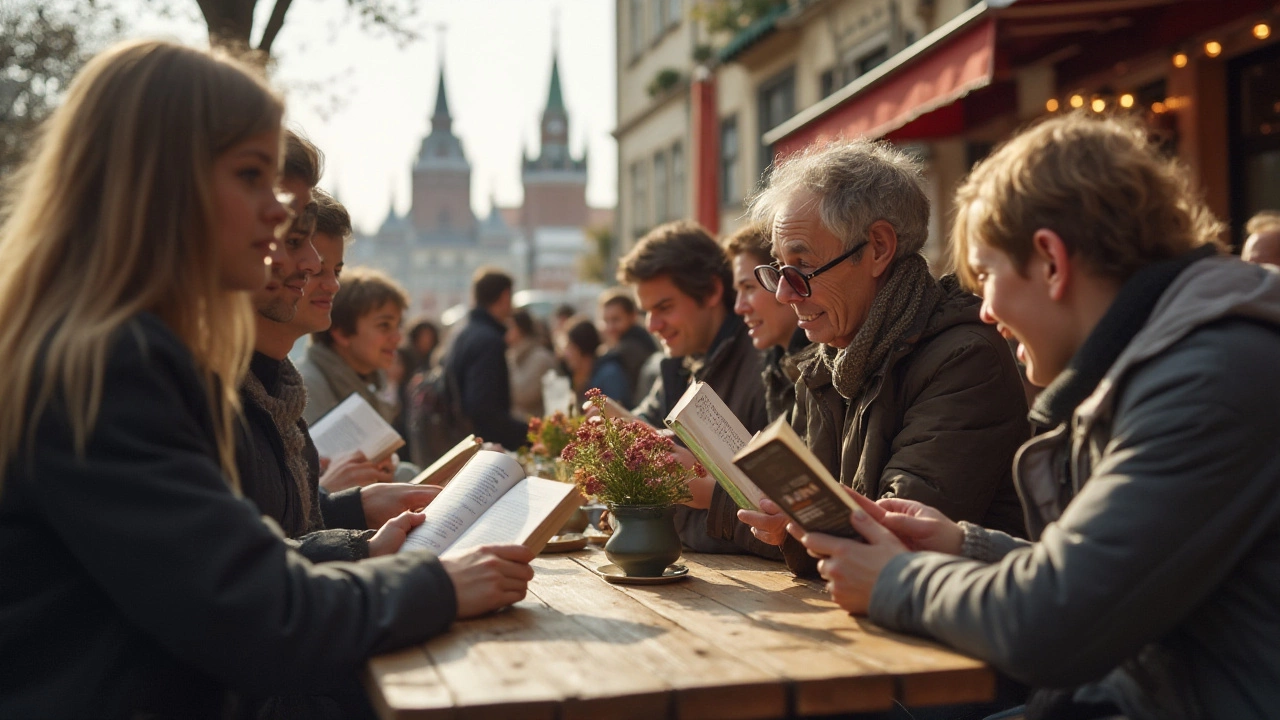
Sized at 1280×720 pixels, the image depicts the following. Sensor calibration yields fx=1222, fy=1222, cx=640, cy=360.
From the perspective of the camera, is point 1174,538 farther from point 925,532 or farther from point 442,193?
point 442,193

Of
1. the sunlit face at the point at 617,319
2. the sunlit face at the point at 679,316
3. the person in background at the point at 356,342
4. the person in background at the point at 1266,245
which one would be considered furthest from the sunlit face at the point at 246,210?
the sunlit face at the point at 617,319

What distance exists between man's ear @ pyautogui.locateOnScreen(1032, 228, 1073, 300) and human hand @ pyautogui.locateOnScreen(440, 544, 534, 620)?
106 centimetres

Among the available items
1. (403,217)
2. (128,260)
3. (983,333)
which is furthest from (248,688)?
(403,217)

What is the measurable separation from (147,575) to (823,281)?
6.07ft

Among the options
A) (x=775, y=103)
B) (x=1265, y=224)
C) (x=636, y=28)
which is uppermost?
(x=636, y=28)

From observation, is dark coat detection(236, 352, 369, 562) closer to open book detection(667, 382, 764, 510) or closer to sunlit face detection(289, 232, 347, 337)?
sunlit face detection(289, 232, 347, 337)

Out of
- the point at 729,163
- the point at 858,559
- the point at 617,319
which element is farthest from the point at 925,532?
the point at 729,163

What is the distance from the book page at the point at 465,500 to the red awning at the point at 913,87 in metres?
3.41

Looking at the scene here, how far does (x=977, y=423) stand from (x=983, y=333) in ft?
0.75

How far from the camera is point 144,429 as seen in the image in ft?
5.81

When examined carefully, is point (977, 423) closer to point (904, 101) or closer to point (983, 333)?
point (983, 333)

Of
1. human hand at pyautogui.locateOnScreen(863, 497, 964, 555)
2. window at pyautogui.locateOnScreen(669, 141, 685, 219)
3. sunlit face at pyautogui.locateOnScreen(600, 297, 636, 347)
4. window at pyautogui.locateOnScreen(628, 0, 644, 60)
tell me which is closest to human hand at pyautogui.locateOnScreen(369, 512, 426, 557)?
human hand at pyautogui.locateOnScreen(863, 497, 964, 555)

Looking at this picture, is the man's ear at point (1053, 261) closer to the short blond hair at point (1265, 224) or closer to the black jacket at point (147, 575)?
the black jacket at point (147, 575)

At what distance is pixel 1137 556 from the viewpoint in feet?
5.86
